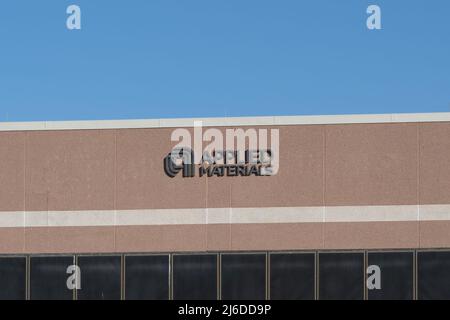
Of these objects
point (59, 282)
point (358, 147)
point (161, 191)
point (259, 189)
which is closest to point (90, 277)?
point (59, 282)

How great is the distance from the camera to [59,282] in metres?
49.8

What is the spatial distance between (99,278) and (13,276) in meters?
3.42

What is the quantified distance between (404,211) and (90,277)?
40.7 feet

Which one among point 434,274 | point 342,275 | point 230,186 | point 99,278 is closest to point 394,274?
point 434,274

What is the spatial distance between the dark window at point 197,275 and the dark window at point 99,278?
2333mm

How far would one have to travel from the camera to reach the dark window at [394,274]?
1914 inches

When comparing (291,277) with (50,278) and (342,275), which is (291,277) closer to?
(342,275)

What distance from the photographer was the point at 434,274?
48688 millimetres

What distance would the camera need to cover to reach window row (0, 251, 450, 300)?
48.7m

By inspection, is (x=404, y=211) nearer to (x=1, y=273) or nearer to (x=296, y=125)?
(x=296, y=125)

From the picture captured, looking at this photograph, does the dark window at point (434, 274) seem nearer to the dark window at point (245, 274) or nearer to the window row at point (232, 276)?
the window row at point (232, 276)

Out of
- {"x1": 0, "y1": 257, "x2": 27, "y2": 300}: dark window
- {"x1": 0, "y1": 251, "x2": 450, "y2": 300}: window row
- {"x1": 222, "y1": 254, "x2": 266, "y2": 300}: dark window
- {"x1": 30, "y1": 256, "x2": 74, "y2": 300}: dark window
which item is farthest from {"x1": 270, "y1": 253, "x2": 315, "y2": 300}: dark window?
{"x1": 0, "y1": 257, "x2": 27, "y2": 300}: dark window
